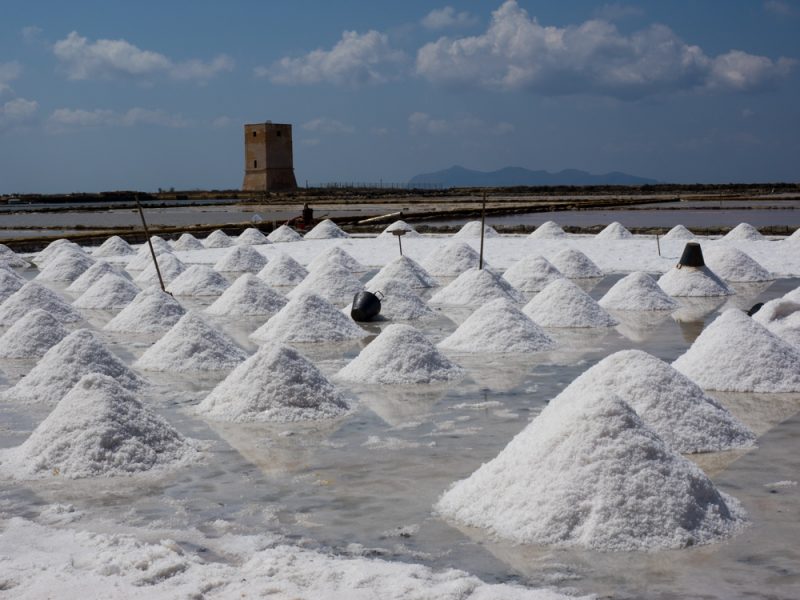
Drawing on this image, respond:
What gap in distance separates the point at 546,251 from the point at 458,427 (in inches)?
457

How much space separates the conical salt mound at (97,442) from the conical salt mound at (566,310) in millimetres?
4624

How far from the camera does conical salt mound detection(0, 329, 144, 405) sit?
20.5 feet

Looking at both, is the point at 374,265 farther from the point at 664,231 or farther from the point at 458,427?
the point at 458,427

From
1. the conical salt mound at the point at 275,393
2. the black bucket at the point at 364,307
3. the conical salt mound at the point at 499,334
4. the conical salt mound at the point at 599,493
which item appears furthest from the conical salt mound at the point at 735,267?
the conical salt mound at the point at 599,493

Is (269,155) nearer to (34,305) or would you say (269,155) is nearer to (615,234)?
(615,234)

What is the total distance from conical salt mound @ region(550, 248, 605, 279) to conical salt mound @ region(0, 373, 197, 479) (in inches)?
342

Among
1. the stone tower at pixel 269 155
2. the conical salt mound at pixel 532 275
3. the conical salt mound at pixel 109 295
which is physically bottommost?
the conical salt mound at pixel 109 295

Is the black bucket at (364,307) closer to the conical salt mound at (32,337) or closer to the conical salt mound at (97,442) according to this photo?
the conical salt mound at (32,337)

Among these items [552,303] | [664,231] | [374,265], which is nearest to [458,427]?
[552,303]

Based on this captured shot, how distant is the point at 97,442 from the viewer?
470 centimetres

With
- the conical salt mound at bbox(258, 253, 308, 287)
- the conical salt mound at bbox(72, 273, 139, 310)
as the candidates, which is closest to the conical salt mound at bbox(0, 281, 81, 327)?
the conical salt mound at bbox(72, 273, 139, 310)

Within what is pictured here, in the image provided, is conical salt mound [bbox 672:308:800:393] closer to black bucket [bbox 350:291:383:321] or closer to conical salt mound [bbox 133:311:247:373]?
conical salt mound [bbox 133:311:247:373]

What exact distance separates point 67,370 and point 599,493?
378 cm

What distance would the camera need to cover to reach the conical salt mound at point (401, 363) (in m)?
6.57
